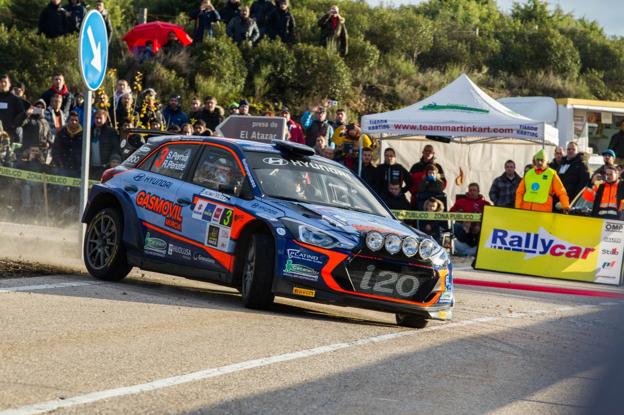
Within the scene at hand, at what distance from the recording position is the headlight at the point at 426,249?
10.2 metres

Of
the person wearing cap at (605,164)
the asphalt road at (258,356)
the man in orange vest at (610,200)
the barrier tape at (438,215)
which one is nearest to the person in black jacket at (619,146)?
the person wearing cap at (605,164)

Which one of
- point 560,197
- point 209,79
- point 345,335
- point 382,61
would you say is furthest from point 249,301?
point 382,61

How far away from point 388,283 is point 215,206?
6.48ft

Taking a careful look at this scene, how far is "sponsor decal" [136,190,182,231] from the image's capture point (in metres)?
11.3

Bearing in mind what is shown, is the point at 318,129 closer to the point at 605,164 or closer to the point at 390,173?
the point at 390,173

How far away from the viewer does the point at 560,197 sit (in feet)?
62.4

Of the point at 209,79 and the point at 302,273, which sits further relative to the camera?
the point at 209,79

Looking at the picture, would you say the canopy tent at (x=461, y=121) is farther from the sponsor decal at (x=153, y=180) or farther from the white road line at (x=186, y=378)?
the white road line at (x=186, y=378)

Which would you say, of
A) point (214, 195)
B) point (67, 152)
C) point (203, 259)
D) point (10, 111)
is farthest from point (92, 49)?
point (10, 111)

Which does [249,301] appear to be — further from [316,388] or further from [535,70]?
[535,70]

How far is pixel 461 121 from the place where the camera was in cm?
2192

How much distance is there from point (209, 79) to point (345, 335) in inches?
876

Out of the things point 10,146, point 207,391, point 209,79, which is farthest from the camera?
point 209,79

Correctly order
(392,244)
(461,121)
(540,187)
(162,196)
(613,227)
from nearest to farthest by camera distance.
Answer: (392,244)
(162,196)
(613,227)
(540,187)
(461,121)
